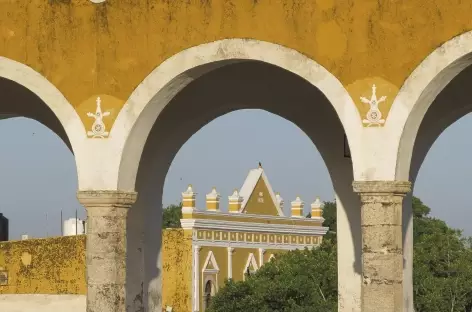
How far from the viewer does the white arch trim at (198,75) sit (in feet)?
34.4

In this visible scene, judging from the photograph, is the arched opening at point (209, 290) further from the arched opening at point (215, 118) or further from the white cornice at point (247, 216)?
the arched opening at point (215, 118)

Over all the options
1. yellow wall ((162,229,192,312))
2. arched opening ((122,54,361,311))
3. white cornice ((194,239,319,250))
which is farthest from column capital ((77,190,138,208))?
white cornice ((194,239,319,250))

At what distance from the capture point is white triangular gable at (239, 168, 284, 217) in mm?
40781

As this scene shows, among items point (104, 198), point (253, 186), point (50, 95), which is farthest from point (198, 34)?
point (253, 186)

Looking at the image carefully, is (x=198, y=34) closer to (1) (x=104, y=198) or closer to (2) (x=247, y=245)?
(1) (x=104, y=198)

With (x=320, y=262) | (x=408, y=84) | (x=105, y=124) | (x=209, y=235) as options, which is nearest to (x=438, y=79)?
(x=408, y=84)

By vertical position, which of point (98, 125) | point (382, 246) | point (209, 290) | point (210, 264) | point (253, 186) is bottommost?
point (382, 246)

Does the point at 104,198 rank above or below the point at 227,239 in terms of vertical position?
below

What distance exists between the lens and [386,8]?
34.3ft

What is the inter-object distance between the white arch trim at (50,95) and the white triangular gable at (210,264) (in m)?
26.5

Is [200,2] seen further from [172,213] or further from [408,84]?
[172,213]

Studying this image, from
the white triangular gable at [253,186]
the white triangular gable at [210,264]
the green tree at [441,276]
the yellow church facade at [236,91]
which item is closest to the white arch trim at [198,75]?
the yellow church facade at [236,91]

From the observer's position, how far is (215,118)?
1324 centimetres

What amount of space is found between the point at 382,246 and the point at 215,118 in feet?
11.1
